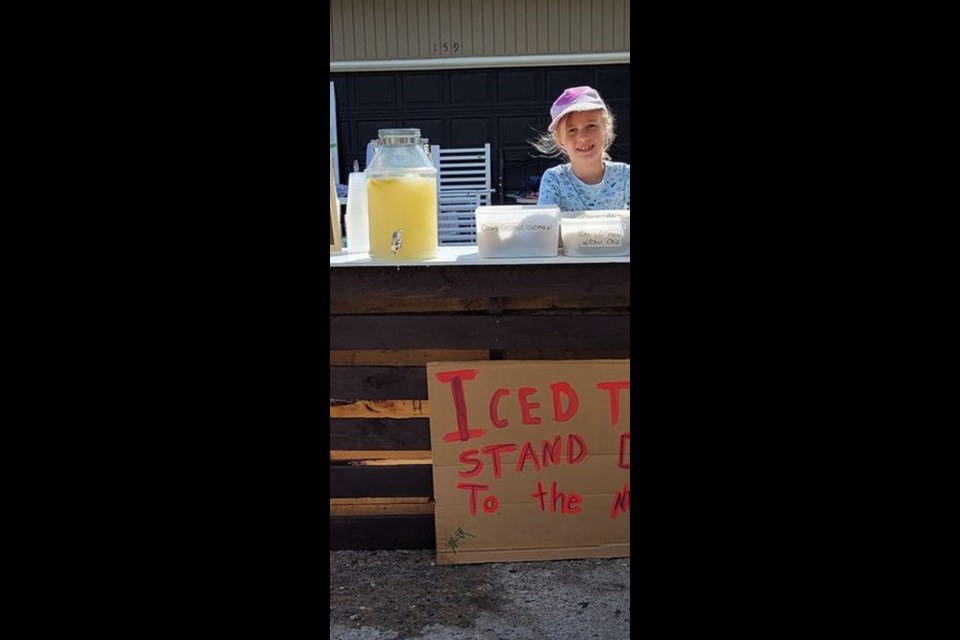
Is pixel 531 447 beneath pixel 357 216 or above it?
beneath

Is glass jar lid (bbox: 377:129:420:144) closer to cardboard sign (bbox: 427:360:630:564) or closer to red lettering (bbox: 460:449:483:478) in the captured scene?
cardboard sign (bbox: 427:360:630:564)

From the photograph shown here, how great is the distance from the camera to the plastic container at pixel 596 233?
2.68 meters

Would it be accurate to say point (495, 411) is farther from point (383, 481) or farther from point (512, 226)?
point (512, 226)

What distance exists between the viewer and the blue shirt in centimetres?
342

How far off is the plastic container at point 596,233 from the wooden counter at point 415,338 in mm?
51

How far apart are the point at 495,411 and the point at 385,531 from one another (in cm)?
66

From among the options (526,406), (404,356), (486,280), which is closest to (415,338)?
(404,356)

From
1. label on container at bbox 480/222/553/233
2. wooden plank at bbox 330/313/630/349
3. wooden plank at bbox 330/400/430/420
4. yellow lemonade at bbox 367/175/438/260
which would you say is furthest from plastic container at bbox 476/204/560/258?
wooden plank at bbox 330/400/430/420

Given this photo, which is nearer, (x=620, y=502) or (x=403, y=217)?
(x=403, y=217)

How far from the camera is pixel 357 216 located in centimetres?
291

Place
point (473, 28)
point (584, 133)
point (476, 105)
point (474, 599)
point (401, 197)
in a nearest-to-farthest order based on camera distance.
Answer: point (401, 197), point (474, 599), point (584, 133), point (473, 28), point (476, 105)

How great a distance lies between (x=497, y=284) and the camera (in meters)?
2.73

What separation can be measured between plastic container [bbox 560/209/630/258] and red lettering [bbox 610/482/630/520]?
86 cm
